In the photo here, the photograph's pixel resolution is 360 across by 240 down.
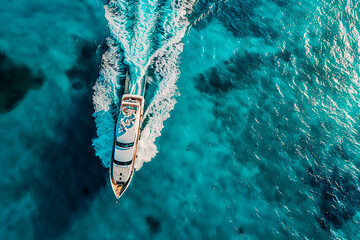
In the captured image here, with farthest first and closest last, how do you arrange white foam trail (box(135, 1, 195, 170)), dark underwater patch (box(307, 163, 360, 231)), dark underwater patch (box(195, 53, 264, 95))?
dark underwater patch (box(195, 53, 264, 95))
white foam trail (box(135, 1, 195, 170))
dark underwater patch (box(307, 163, 360, 231))

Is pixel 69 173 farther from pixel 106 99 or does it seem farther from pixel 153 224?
pixel 153 224

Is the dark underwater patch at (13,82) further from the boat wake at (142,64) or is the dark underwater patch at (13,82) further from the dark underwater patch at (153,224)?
the dark underwater patch at (153,224)

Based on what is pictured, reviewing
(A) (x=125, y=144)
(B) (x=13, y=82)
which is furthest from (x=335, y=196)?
(B) (x=13, y=82)

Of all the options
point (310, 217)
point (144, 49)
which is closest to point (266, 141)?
point (310, 217)

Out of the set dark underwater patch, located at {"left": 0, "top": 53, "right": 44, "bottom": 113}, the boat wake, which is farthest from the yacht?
dark underwater patch, located at {"left": 0, "top": 53, "right": 44, "bottom": 113}

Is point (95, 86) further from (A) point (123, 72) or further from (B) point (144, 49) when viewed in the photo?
(B) point (144, 49)

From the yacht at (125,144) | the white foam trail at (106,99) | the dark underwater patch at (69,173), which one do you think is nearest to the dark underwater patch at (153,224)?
the yacht at (125,144)

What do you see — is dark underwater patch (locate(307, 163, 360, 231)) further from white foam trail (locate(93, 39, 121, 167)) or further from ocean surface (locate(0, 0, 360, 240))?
white foam trail (locate(93, 39, 121, 167))
